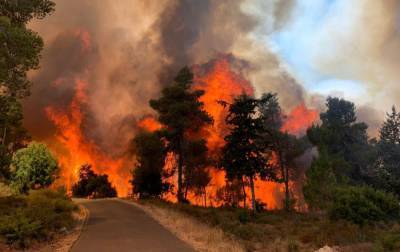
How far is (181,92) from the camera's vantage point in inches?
1737

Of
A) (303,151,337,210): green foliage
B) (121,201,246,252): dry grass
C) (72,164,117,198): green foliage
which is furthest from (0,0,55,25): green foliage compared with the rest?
(72,164,117,198): green foliage

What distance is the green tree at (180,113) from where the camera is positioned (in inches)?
1658

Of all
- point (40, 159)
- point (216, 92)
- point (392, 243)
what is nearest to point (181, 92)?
point (40, 159)

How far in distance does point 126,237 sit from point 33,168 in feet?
66.7

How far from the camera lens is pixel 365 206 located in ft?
75.0

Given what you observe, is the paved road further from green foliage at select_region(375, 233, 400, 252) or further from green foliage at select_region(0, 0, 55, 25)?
green foliage at select_region(0, 0, 55, 25)

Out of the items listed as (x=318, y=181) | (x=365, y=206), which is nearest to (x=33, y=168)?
(x=365, y=206)

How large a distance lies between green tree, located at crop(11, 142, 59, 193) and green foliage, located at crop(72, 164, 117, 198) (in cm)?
4279

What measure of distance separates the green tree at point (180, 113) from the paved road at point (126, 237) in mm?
19572

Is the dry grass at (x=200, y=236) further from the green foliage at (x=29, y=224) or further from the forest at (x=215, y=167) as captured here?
the green foliage at (x=29, y=224)

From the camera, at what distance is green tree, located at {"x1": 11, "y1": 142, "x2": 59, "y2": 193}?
32031 millimetres

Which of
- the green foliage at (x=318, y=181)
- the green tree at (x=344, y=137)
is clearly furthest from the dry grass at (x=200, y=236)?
the green tree at (x=344, y=137)

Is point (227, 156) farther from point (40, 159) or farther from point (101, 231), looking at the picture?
point (101, 231)

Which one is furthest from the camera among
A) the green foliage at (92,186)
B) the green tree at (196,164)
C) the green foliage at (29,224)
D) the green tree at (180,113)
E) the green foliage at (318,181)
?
the green foliage at (92,186)
